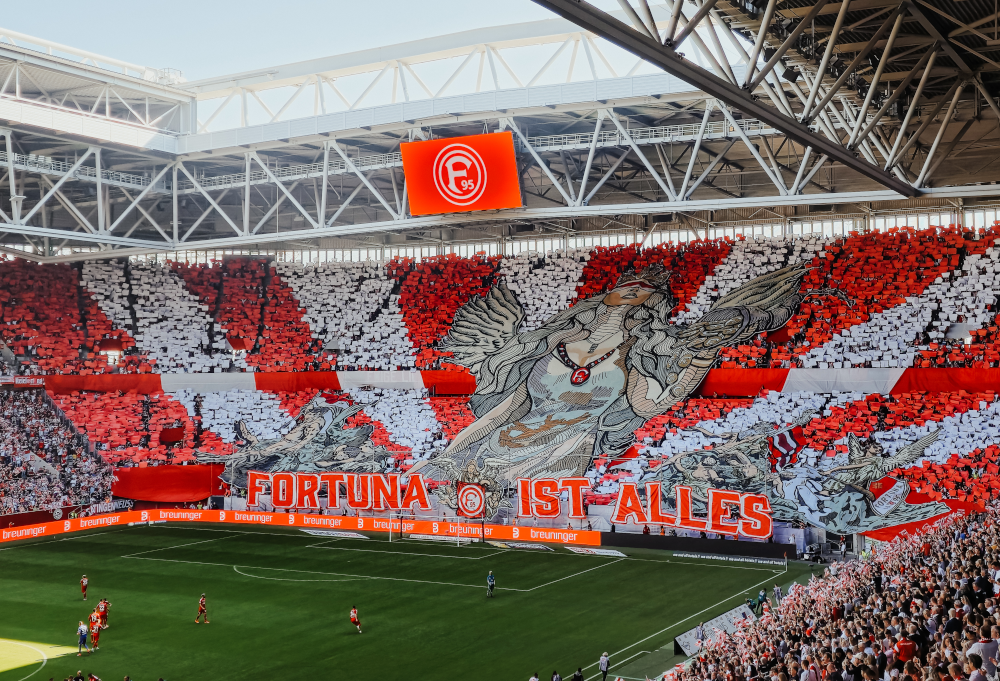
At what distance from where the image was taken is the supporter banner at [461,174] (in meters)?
43.8

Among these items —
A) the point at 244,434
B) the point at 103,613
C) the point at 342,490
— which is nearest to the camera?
the point at 103,613

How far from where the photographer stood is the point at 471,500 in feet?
145

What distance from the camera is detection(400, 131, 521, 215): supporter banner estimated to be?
43750 mm

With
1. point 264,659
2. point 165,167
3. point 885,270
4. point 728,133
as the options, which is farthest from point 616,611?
point 165,167

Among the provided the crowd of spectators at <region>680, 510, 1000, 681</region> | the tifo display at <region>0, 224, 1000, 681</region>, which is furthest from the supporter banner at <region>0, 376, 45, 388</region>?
the crowd of spectators at <region>680, 510, 1000, 681</region>

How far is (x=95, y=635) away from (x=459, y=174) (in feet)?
80.3

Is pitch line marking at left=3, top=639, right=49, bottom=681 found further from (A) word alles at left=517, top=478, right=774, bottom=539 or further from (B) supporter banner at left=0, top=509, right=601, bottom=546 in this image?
(A) word alles at left=517, top=478, right=774, bottom=539

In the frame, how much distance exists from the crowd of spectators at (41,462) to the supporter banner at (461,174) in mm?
21334

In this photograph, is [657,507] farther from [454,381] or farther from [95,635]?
[95,635]

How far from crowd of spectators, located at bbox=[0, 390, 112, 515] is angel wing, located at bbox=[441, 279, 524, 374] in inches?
736

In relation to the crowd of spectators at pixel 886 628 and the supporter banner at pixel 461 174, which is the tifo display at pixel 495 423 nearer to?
the supporter banner at pixel 461 174

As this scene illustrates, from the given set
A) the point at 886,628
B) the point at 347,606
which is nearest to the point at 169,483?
the point at 347,606

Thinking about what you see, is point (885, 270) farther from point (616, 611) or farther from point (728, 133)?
point (616, 611)

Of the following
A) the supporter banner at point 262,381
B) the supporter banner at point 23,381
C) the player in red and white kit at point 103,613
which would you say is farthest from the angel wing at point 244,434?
the player in red and white kit at point 103,613
